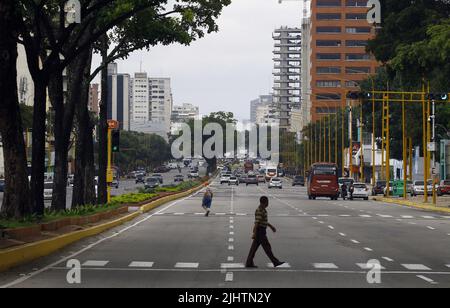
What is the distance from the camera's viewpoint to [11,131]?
2872 centimetres

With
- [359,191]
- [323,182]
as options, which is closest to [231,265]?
[323,182]

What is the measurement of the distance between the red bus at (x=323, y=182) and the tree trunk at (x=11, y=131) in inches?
1945

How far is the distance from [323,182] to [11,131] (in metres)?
51.6

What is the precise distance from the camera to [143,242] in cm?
2945

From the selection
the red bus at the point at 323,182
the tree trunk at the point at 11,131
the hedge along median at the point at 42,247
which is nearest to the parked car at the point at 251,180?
the red bus at the point at 323,182

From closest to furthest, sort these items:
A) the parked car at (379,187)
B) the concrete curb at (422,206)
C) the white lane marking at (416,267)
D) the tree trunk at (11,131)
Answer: the white lane marking at (416,267), the tree trunk at (11,131), the concrete curb at (422,206), the parked car at (379,187)

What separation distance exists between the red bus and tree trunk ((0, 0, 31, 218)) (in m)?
49.4

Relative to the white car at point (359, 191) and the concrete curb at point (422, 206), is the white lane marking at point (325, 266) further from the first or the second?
the white car at point (359, 191)

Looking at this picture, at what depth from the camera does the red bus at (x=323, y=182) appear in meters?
78.1

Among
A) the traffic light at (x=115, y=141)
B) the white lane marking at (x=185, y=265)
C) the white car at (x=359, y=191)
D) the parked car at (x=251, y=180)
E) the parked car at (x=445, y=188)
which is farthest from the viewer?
the parked car at (x=251, y=180)

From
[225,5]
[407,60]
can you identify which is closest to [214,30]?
[225,5]

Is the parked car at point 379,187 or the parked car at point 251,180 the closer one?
the parked car at point 379,187

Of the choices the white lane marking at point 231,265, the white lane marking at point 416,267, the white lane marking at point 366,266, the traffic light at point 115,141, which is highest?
the traffic light at point 115,141

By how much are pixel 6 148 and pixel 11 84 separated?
7.17 feet
